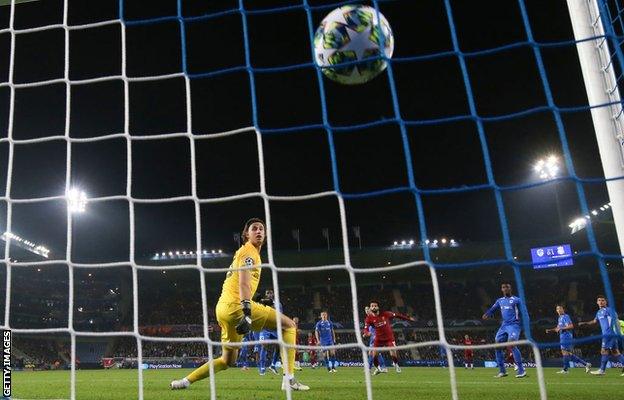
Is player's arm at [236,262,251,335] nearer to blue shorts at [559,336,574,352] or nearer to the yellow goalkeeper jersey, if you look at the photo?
the yellow goalkeeper jersey

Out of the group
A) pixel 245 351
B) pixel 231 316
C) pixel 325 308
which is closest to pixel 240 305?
pixel 231 316

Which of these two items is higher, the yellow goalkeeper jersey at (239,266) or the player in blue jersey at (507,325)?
the yellow goalkeeper jersey at (239,266)

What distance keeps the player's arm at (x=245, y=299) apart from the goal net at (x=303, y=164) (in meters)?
0.86

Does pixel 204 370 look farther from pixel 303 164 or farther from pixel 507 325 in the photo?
pixel 303 164

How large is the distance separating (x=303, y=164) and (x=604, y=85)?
52.6 feet

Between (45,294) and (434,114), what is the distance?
26062mm

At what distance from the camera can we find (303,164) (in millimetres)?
19391

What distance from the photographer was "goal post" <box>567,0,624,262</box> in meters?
3.31

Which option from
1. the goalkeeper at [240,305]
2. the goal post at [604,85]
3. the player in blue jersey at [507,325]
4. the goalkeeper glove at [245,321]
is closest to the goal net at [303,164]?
the goal post at [604,85]

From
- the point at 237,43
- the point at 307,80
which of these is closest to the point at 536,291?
the point at 307,80

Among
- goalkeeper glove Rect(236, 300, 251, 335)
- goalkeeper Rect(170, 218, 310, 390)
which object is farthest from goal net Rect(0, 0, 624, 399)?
goalkeeper glove Rect(236, 300, 251, 335)

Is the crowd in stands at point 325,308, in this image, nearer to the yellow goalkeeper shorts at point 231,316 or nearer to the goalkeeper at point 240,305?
the goalkeeper at point 240,305

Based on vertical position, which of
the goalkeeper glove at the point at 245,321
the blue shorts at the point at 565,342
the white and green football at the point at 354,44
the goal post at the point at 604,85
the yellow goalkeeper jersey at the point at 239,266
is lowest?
the blue shorts at the point at 565,342

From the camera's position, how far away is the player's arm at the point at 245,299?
452 centimetres
